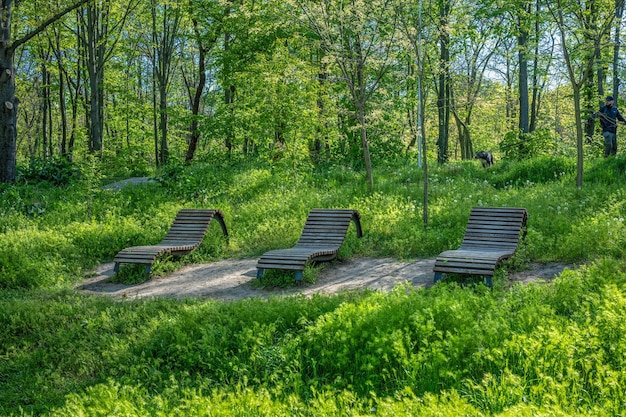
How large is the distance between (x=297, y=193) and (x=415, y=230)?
154 inches

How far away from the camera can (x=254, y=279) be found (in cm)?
825

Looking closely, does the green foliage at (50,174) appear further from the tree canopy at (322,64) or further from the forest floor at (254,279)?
the forest floor at (254,279)

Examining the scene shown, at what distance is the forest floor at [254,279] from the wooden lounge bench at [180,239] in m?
0.36

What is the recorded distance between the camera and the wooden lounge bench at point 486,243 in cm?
683

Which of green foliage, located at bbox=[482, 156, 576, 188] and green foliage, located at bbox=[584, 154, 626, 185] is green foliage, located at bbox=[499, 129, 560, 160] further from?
green foliage, located at bbox=[584, 154, 626, 185]

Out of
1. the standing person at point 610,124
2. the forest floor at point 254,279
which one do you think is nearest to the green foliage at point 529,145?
the standing person at point 610,124

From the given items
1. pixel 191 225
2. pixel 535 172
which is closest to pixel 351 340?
pixel 191 225

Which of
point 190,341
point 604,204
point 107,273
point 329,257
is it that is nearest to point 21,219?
point 107,273

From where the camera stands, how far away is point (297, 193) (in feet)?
41.7

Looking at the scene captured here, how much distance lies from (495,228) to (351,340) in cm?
389

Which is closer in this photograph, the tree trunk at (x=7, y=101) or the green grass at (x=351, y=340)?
the green grass at (x=351, y=340)

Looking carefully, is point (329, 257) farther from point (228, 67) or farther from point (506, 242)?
point (228, 67)

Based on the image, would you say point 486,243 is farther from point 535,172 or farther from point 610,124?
point 610,124

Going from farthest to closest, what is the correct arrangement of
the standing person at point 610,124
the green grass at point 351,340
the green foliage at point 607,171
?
the standing person at point 610,124 → the green foliage at point 607,171 → the green grass at point 351,340
